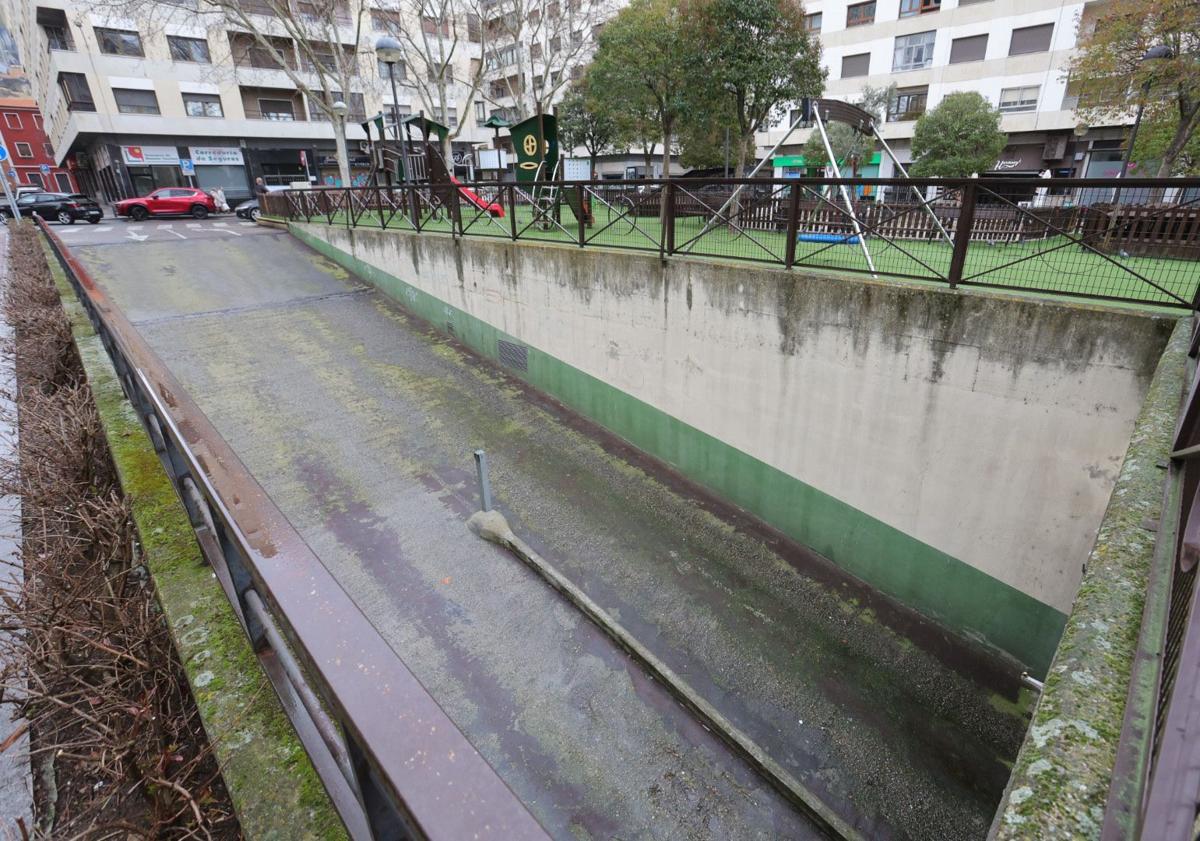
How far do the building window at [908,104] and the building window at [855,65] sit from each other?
6.82 feet

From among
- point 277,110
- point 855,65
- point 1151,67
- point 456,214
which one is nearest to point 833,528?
point 456,214

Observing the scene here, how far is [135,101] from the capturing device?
2731 centimetres

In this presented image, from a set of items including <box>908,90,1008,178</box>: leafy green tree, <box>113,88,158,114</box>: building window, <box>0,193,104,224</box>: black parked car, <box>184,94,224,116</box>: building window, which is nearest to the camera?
<box>908,90,1008,178</box>: leafy green tree

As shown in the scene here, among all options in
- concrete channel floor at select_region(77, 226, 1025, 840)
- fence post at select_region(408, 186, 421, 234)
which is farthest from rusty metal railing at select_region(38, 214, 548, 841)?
fence post at select_region(408, 186, 421, 234)

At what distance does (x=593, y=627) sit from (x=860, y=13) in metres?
32.5

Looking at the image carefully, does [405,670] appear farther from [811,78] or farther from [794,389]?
[811,78]

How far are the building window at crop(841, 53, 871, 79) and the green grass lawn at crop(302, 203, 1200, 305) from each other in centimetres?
2564

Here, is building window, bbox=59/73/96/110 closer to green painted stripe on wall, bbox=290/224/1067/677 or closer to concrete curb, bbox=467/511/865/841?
green painted stripe on wall, bbox=290/224/1067/677

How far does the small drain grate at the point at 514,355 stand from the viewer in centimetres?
1030

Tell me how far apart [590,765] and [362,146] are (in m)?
36.3

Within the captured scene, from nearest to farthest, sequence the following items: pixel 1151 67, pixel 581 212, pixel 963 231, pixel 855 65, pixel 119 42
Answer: pixel 963 231
pixel 581 212
pixel 1151 67
pixel 119 42
pixel 855 65

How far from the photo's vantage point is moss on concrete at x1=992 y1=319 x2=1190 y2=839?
119cm

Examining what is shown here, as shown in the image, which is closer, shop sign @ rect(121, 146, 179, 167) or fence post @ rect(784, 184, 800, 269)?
fence post @ rect(784, 184, 800, 269)

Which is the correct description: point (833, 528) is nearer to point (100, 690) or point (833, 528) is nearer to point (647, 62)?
point (100, 690)
